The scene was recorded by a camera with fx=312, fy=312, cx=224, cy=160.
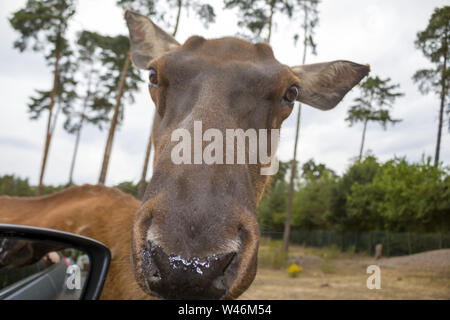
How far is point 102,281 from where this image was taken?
258 centimetres

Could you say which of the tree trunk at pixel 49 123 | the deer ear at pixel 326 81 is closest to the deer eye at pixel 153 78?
the deer ear at pixel 326 81

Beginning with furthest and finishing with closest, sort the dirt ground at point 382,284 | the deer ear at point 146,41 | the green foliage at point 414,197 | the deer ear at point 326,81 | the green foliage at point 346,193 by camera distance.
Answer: the green foliage at point 346,193 → the green foliage at point 414,197 → the dirt ground at point 382,284 → the deer ear at point 146,41 → the deer ear at point 326,81

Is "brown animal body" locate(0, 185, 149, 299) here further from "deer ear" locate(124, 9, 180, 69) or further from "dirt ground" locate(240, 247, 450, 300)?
"dirt ground" locate(240, 247, 450, 300)

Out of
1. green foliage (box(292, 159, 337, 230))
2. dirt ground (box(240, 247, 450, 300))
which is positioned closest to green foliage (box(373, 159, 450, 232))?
dirt ground (box(240, 247, 450, 300))

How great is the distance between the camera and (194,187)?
1.51 m

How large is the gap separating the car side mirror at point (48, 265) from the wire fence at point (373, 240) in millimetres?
6340

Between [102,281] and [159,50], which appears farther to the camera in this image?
[159,50]

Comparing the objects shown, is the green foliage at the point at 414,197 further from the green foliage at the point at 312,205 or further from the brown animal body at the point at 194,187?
the brown animal body at the point at 194,187

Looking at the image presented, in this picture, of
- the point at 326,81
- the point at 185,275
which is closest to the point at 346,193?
the point at 326,81

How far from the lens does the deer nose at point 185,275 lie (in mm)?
1264
